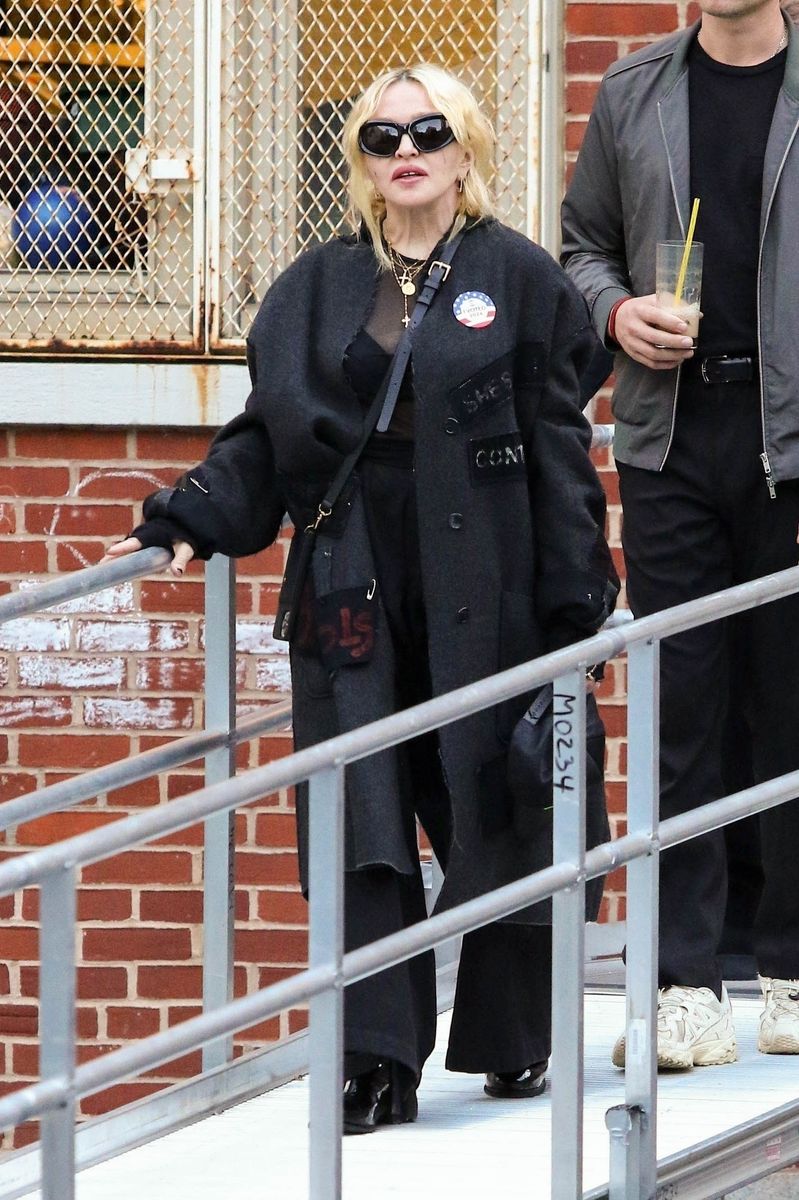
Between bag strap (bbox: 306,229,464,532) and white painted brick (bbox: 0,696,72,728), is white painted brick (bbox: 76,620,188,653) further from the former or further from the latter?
bag strap (bbox: 306,229,464,532)

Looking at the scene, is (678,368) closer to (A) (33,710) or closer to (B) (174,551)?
(B) (174,551)

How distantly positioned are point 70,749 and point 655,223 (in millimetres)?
2070

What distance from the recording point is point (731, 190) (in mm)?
3027

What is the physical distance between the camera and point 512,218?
14.7 feet

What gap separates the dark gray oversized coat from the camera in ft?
9.36

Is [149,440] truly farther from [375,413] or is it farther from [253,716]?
[375,413]

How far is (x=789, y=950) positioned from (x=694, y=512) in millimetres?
719

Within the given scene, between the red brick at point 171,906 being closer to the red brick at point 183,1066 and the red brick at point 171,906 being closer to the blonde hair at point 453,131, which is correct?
the red brick at point 183,1066

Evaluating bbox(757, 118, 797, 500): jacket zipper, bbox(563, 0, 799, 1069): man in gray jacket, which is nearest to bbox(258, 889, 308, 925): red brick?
bbox(563, 0, 799, 1069): man in gray jacket

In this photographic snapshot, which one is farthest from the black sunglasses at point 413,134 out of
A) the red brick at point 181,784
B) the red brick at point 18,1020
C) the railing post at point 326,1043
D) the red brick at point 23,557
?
the red brick at point 18,1020

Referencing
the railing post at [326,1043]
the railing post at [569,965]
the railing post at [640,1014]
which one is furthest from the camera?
the railing post at [640,1014]

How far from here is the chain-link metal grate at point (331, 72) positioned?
4453 millimetres

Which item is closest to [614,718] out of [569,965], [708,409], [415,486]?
[708,409]

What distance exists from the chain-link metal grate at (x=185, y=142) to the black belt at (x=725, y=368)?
1.51 meters
